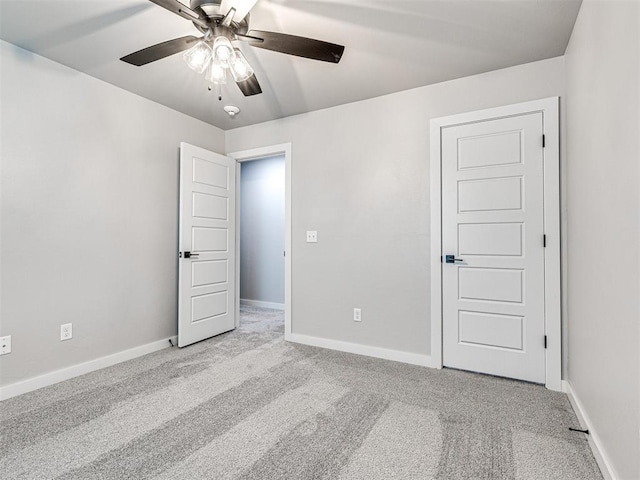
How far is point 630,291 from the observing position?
3.84 ft

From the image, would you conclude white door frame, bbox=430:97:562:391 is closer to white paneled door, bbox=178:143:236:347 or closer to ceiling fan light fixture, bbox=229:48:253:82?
ceiling fan light fixture, bbox=229:48:253:82

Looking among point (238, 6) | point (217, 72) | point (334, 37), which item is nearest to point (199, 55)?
point (217, 72)

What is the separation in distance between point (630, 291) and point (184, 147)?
3.40 meters

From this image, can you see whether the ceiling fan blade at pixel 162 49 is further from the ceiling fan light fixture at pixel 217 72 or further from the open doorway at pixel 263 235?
the open doorway at pixel 263 235

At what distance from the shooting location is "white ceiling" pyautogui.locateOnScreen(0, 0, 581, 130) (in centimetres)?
187

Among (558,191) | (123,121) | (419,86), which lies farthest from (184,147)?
(558,191)

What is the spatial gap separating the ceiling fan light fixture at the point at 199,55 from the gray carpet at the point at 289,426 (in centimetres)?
199

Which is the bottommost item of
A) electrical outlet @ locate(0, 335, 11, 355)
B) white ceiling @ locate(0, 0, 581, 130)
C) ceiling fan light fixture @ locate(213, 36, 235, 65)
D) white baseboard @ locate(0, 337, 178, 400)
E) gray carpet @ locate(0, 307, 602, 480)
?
gray carpet @ locate(0, 307, 602, 480)

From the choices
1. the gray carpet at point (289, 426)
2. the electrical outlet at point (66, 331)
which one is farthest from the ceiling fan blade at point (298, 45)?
the electrical outlet at point (66, 331)

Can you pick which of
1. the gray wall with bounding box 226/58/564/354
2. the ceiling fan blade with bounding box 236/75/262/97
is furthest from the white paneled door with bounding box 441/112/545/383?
the ceiling fan blade with bounding box 236/75/262/97

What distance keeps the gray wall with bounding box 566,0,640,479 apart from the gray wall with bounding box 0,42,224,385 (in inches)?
130

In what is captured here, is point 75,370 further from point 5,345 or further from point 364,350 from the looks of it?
point 364,350

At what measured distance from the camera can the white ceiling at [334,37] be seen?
6.13 feet

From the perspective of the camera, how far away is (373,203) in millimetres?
3031
